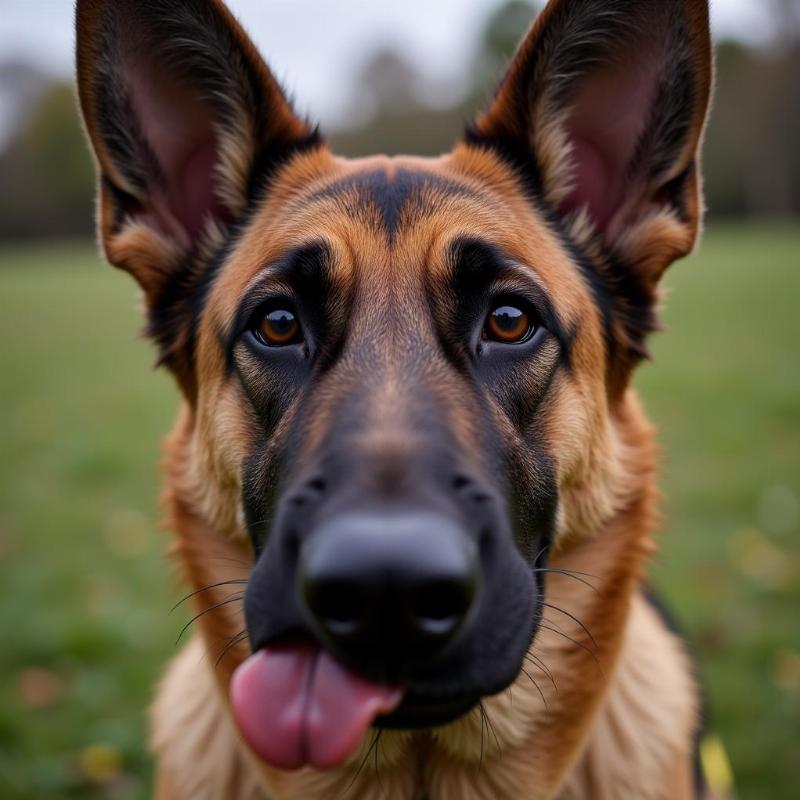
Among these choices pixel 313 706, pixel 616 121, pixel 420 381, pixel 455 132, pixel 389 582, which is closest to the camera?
pixel 389 582

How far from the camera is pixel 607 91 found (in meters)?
2.86

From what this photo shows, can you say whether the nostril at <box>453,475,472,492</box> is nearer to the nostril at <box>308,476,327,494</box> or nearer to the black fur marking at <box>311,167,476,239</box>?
the nostril at <box>308,476,327,494</box>

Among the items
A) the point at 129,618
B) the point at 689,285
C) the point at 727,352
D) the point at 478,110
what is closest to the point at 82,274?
the point at 689,285

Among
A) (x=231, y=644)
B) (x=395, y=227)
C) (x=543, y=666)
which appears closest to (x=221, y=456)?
(x=231, y=644)

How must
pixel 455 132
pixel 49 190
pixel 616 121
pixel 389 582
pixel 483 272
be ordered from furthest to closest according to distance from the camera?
pixel 49 190 → pixel 455 132 → pixel 616 121 → pixel 483 272 → pixel 389 582

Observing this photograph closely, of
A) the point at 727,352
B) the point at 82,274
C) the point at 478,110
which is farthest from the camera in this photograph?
the point at 82,274

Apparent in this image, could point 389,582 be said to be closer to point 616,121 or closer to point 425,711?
point 425,711

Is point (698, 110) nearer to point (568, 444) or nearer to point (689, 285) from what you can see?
point (568, 444)

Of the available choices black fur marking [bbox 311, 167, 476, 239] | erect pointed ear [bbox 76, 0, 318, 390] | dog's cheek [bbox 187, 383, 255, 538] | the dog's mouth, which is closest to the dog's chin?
the dog's mouth

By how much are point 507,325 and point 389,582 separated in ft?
3.55

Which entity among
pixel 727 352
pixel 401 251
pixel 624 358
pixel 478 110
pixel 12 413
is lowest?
pixel 12 413

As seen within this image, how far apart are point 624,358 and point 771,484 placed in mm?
4798

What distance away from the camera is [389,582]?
1.63 m

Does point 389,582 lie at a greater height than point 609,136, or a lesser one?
lesser
